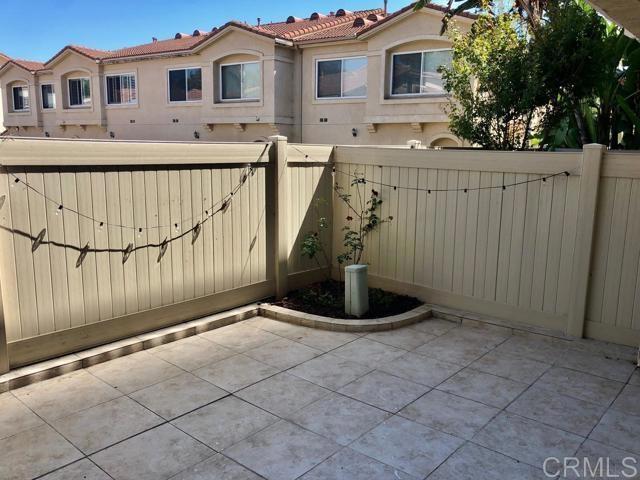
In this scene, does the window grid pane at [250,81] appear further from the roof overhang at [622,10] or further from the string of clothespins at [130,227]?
the roof overhang at [622,10]

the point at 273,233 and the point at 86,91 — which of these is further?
the point at 86,91

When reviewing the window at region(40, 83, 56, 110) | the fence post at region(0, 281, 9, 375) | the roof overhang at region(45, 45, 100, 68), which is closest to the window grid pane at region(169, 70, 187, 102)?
the roof overhang at region(45, 45, 100, 68)

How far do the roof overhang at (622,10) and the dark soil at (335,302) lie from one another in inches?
A: 144

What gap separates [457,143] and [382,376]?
10.8 m

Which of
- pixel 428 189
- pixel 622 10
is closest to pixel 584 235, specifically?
pixel 428 189

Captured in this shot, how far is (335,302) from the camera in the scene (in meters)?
6.72

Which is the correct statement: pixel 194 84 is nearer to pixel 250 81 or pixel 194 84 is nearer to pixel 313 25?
pixel 250 81

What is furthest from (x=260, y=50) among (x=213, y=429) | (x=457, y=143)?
(x=213, y=429)

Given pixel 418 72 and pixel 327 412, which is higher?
pixel 418 72

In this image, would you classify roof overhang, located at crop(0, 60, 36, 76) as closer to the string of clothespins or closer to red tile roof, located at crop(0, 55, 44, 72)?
red tile roof, located at crop(0, 55, 44, 72)

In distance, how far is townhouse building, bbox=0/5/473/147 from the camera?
14.4 metres

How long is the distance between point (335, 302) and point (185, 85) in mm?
14267

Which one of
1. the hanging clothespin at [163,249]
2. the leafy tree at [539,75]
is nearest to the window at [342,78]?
the leafy tree at [539,75]

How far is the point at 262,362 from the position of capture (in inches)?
200
